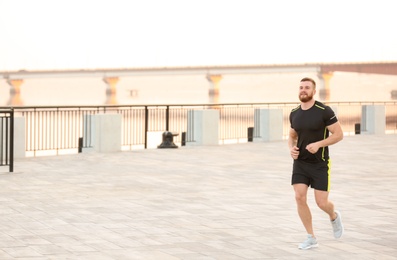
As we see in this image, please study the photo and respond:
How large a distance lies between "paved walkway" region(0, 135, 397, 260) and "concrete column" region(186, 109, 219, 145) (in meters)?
4.10

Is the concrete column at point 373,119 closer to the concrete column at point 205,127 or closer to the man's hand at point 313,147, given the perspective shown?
the concrete column at point 205,127

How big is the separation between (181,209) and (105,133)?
1020cm

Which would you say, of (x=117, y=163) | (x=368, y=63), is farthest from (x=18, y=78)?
(x=117, y=163)

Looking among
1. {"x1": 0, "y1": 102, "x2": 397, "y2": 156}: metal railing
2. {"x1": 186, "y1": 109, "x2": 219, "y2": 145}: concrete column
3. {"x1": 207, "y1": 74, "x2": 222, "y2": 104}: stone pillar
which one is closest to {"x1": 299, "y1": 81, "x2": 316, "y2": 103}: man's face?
{"x1": 0, "y1": 102, "x2": 397, "y2": 156}: metal railing

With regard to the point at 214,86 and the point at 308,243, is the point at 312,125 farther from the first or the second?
the point at 214,86

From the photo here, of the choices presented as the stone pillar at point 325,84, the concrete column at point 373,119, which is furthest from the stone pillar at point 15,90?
the concrete column at point 373,119

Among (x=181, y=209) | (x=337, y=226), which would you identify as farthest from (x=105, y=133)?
(x=337, y=226)

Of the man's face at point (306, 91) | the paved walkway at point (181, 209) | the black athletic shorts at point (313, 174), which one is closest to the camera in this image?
the man's face at point (306, 91)

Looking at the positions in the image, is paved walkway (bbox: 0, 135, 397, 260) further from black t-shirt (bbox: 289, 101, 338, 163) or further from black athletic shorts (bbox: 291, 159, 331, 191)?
black t-shirt (bbox: 289, 101, 338, 163)

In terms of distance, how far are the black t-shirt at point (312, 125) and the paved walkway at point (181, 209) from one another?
1.00 m

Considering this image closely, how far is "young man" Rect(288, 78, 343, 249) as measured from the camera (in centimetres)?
895

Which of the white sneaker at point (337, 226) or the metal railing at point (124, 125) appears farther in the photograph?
the metal railing at point (124, 125)

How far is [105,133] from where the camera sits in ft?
72.7

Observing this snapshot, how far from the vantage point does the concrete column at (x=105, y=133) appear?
2200cm
